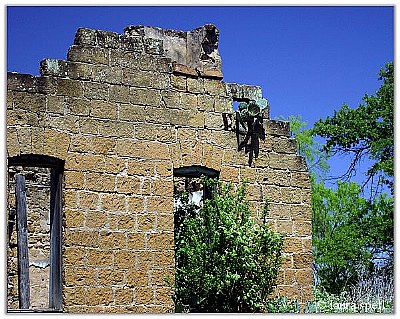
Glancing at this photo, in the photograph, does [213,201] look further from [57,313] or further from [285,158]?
[57,313]

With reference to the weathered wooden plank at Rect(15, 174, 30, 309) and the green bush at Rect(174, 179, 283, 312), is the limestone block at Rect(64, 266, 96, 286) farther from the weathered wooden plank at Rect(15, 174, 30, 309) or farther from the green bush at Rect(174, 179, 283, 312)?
the weathered wooden plank at Rect(15, 174, 30, 309)

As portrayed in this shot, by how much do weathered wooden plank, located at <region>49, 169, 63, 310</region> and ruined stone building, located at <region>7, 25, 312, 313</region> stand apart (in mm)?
23

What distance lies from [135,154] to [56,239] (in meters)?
1.36

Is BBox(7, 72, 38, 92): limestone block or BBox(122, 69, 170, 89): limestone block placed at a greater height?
BBox(122, 69, 170, 89): limestone block

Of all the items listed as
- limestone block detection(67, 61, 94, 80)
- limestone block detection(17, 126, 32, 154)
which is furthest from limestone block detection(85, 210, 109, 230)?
limestone block detection(67, 61, 94, 80)

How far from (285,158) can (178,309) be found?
8.50 feet

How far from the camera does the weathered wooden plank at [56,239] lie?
885cm

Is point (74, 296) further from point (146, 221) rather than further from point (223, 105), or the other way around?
point (223, 105)

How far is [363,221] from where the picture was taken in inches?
747

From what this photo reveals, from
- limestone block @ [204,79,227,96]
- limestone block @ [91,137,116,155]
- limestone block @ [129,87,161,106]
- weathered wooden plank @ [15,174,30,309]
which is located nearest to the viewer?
limestone block @ [91,137,116,155]

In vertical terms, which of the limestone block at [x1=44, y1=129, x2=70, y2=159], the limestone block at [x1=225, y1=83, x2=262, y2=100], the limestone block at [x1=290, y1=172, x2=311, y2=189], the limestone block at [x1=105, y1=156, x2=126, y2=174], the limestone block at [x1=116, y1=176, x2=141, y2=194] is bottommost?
the limestone block at [x1=116, y1=176, x2=141, y2=194]

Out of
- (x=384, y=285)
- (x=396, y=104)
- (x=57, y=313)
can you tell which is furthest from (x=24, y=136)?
(x=384, y=285)

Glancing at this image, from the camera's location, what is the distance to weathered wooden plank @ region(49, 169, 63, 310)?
29.0 feet

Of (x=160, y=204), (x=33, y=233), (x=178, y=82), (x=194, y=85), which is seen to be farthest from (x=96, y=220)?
(x=33, y=233)
